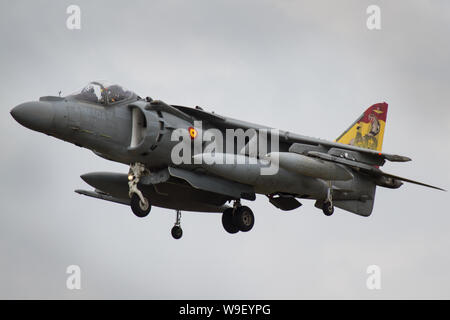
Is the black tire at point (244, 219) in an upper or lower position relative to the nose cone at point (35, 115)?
lower

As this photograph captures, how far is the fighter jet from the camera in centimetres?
2175

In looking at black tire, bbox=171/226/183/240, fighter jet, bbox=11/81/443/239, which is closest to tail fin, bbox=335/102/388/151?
fighter jet, bbox=11/81/443/239

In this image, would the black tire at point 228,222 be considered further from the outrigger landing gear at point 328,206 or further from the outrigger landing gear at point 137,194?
the outrigger landing gear at point 137,194

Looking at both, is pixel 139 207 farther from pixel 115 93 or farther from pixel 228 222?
pixel 228 222

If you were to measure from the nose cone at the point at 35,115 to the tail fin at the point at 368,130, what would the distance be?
8964mm

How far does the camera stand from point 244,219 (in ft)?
79.0

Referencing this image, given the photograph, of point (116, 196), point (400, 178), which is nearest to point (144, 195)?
point (116, 196)

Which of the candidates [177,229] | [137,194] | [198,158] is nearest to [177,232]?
[177,229]

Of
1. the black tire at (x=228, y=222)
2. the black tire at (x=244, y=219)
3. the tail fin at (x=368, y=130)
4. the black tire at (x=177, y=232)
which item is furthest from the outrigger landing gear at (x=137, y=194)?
the tail fin at (x=368, y=130)

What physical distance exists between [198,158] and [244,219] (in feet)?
9.12

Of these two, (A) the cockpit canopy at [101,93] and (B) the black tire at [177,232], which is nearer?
(A) the cockpit canopy at [101,93]

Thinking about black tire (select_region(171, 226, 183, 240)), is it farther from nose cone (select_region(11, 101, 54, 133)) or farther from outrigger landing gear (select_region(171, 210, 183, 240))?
nose cone (select_region(11, 101, 54, 133))

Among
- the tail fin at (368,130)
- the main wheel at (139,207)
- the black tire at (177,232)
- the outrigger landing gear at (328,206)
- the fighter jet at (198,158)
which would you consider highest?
the tail fin at (368,130)

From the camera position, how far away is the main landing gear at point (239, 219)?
24.0m
